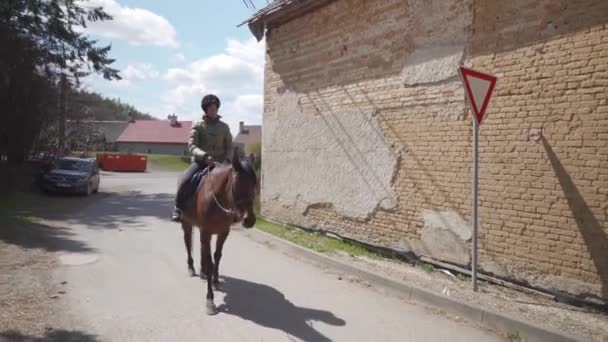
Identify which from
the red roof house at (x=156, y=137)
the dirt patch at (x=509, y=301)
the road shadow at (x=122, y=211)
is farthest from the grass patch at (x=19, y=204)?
the red roof house at (x=156, y=137)

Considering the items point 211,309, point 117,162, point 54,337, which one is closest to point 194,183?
point 211,309

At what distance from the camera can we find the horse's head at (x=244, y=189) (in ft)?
16.1

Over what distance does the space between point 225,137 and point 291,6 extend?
17.1 ft

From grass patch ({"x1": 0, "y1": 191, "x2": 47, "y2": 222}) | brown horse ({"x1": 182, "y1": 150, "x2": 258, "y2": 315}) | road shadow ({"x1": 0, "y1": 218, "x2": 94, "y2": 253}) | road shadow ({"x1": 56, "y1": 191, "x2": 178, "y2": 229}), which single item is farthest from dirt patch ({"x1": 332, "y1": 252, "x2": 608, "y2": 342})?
grass patch ({"x1": 0, "y1": 191, "x2": 47, "y2": 222})

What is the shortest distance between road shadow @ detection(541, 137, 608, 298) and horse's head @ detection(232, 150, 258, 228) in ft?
13.1

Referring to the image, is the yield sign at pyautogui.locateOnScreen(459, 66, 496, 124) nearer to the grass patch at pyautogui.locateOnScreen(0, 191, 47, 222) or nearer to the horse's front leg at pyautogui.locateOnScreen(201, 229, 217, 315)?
the horse's front leg at pyautogui.locateOnScreen(201, 229, 217, 315)

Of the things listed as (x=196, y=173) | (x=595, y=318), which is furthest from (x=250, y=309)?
(x=595, y=318)

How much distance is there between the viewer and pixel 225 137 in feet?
22.0

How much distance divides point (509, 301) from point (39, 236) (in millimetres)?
9339

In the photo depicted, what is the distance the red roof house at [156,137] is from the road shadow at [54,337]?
223ft

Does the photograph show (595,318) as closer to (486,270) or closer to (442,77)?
(486,270)

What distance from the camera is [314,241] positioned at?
9531 millimetres

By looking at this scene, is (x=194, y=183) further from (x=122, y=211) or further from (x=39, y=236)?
(x=122, y=211)

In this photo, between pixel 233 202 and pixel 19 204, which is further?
pixel 19 204
